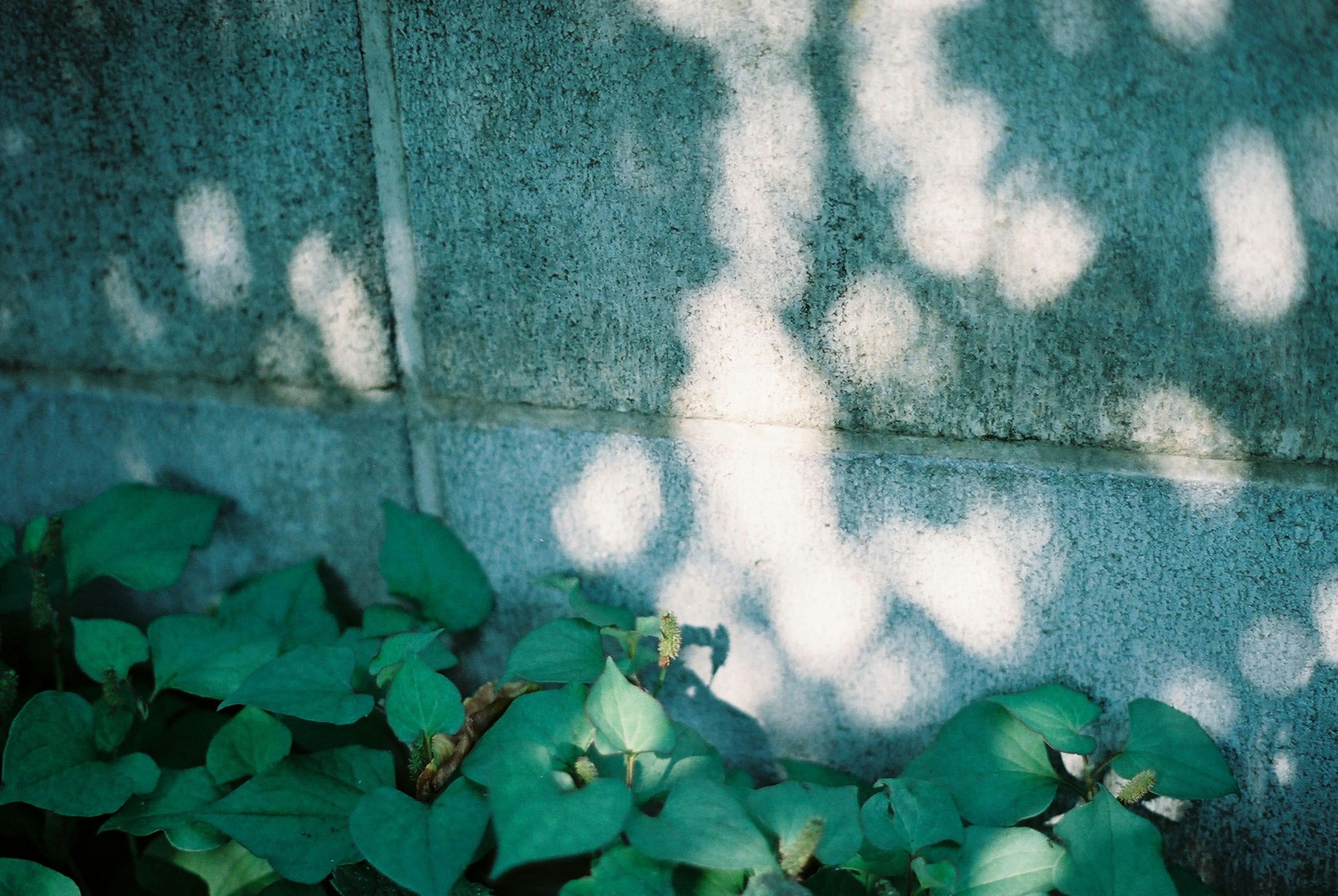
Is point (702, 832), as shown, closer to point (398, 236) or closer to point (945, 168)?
point (945, 168)

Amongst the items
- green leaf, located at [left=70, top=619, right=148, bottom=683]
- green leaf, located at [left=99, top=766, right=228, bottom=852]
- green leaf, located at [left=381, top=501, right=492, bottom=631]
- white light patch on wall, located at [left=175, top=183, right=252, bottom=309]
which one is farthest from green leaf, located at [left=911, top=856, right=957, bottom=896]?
white light patch on wall, located at [left=175, top=183, right=252, bottom=309]

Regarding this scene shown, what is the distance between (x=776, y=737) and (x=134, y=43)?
1.37m

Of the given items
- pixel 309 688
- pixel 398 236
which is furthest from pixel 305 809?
pixel 398 236

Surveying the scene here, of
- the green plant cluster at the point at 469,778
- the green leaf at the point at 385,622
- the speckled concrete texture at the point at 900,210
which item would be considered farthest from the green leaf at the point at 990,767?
the green leaf at the point at 385,622

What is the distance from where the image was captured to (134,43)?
4.05ft

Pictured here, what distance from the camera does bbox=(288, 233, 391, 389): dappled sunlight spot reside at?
123 cm

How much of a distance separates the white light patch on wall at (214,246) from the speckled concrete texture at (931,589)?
41 cm

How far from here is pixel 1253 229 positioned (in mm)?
892

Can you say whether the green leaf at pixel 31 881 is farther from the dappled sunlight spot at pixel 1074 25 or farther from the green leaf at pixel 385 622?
the dappled sunlight spot at pixel 1074 25

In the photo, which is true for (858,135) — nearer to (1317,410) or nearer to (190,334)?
(1317,410)

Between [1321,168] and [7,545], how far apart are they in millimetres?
1788

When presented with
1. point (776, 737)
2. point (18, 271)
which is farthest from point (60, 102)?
point (776, 737)

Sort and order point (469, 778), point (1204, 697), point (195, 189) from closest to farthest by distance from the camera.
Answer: point (469, 778) < point (1204, 697) < point (195, 189)

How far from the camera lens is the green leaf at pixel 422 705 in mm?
958
